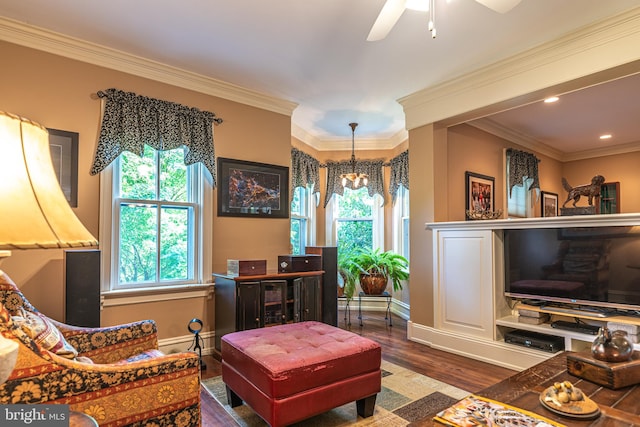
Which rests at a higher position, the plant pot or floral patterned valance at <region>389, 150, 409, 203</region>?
floral patterned valance at <region>389, 150, 409, 203</region>

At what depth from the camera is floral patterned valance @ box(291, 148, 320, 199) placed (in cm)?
507

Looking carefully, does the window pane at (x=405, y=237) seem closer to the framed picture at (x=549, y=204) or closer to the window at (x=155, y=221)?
the framed picture at (x=549, y=204)

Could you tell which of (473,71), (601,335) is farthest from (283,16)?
(601,335)

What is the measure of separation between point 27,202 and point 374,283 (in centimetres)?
439

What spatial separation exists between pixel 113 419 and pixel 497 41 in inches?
141

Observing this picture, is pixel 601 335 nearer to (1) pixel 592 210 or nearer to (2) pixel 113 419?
(1) pixel 592 210

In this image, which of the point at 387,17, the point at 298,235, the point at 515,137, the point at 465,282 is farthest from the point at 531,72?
the point at 298,235

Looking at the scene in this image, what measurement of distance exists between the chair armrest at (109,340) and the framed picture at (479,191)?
3700 millimetres

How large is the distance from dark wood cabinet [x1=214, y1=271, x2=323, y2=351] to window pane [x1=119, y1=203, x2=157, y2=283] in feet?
2.17

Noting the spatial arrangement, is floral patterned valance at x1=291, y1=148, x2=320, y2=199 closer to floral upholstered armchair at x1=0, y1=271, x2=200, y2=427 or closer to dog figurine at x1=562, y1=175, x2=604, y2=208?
dog figurine at x1=562, y1=175, x2=604, y2=208

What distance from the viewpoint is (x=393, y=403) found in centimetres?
249

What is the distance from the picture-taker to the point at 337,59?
3236 mm

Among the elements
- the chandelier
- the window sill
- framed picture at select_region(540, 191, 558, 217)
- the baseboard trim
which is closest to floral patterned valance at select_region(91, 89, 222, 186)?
the window sill

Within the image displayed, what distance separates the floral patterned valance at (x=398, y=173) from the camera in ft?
16.9
